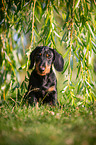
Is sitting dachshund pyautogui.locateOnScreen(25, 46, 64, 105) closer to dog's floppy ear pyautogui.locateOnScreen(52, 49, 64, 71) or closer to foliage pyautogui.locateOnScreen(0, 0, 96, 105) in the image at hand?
dog's floppy ear pyautogui.locateOnScreen(52, 49, 64, 71)

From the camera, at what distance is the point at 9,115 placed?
237cm

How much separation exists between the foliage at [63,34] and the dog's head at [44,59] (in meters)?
0.20

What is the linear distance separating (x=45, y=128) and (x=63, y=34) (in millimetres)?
1956

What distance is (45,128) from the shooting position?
1.82 m

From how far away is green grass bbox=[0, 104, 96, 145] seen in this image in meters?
1.54

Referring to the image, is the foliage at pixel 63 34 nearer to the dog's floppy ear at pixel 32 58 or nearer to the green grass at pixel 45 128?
the dog's floppy ear at pixel 32 58

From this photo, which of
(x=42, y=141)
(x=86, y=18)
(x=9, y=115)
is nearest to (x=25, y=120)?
(x=9, y=115)

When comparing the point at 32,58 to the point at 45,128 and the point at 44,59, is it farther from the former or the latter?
the point at 45,128

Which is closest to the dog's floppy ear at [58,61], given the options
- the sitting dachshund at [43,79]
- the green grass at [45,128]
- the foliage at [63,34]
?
the sitting dachshund at [43,79]

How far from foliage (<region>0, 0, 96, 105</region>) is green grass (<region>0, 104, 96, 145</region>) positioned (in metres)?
0.54

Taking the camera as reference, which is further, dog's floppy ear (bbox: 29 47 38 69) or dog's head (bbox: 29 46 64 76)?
dog's floppy ear (bbox: 29 47 38 69)

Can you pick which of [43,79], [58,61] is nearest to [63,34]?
[58,61]

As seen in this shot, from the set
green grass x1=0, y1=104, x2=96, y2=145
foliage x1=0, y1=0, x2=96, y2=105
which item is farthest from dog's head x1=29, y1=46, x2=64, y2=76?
green grass x1=0, y1=104, x2=96, y2=145

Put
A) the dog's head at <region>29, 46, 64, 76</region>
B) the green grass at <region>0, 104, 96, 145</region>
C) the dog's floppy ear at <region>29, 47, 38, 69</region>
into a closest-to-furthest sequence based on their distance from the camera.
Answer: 1. the green grass at <region>0, 104, 96, 145</region>
2. the dog's head at <region>29, 46, 64, 76</region>
3. the dog's floppy ear at <region>29, 47, 38, 69</region>
